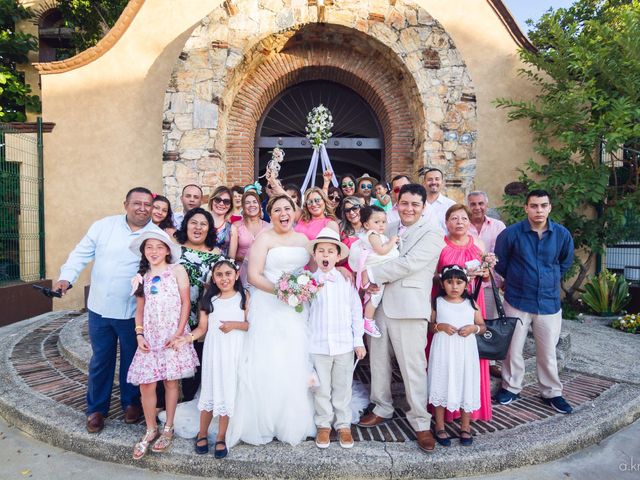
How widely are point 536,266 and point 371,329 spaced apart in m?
1.78

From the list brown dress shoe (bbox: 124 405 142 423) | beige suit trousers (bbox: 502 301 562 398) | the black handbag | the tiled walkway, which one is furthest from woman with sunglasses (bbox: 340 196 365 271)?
brown dress shoe (bbox: 124 405 142 423)

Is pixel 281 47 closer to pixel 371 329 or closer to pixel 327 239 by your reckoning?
pixel 327 239

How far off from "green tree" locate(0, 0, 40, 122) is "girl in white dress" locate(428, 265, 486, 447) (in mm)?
10182

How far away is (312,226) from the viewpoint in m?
3.89

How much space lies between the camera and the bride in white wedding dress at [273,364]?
Result: 3184 millimetres

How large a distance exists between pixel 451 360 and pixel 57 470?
3.13 m

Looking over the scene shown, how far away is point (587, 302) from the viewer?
24.6 feet

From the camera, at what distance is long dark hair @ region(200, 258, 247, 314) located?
326 cm

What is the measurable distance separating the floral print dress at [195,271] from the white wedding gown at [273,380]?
1.70ft

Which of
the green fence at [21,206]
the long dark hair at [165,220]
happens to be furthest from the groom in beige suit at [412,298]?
the green fence at [21,206]

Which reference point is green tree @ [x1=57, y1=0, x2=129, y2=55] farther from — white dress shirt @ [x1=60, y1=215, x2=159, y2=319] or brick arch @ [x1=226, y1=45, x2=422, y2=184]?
white dress shirt @ [x1=60, y1=215, x2=159, y2=319]

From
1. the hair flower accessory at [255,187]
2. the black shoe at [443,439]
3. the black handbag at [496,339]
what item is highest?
the hair flower accessory at [255,187]

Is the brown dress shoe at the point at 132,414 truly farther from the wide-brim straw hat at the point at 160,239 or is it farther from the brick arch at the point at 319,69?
the brick arch at the point at 319,69

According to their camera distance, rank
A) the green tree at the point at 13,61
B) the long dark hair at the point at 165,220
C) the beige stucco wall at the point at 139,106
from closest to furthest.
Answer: the long dark hair at the point at 165,220 → the beige stucco wall at the point at 139,106 → the green tree at the point at 13,61
